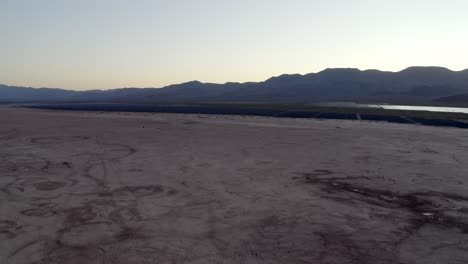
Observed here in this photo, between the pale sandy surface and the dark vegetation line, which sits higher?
the dark vegetation line

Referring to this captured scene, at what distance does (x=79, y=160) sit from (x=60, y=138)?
10858 mm

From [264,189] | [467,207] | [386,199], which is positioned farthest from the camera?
[264,189]

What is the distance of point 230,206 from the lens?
12.3 m

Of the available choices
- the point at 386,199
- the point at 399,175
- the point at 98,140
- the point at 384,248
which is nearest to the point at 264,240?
the point at 384,248

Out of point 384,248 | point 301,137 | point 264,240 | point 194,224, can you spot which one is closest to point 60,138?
point 301,137

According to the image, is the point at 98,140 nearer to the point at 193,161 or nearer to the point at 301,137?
the point at 193,161

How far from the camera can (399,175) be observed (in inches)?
677

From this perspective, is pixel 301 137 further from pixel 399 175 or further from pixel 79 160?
pixel 79 160

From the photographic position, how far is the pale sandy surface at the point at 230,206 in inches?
349

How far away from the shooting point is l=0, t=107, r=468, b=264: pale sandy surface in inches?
349

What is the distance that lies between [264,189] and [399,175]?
707cm

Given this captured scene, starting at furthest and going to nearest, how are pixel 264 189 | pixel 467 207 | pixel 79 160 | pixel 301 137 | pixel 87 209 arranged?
1. pixel 301 137
2. pixel 79 160
3. pixel 264 189
4. pixel 467 207
5. pixel 87 209

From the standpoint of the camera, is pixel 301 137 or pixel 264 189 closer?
pixel 264 189

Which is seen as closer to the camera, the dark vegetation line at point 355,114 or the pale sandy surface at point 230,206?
the pale sandy surface at point 230,206
